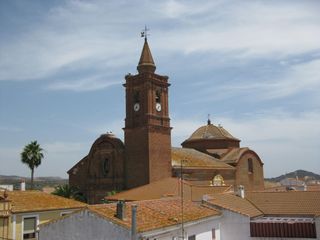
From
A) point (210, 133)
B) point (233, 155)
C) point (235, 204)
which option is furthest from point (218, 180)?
point (235, 204)

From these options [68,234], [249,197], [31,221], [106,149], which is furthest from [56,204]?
[106,149]

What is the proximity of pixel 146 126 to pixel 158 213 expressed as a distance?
21.6 meters

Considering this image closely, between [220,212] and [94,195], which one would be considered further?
[94,195]

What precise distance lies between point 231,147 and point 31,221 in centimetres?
3767

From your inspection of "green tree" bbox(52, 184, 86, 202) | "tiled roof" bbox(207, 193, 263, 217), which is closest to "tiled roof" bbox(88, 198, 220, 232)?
"tiled roof" bbox(207, 193, 263, 217)

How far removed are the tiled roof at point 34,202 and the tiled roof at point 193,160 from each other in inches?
760

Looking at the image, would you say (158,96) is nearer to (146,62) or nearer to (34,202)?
(146,62)

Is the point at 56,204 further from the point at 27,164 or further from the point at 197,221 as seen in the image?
the point at 27,164

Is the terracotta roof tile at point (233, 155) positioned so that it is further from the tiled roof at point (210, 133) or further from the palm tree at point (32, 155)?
the palm tree at point (32, 155)

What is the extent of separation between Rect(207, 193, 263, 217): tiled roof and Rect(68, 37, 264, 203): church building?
46.3 ft

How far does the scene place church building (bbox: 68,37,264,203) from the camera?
41.7 m

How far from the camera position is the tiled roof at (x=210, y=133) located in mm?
56344

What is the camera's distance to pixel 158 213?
2038 centimetres

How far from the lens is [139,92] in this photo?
43375mm
